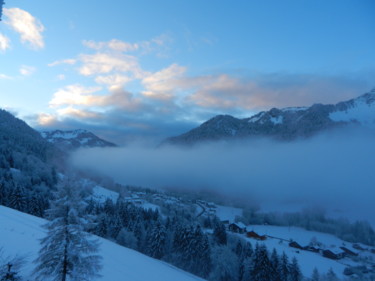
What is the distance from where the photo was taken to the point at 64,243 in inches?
443

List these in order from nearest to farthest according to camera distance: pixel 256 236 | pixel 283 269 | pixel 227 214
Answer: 1. pixel 283 269
2. pixel 256 236
3. pixel 227 214

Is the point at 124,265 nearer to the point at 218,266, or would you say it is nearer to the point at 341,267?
the point at 218,266

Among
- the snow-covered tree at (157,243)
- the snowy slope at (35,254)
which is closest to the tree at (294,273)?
the snow-covered tree at (157,243)

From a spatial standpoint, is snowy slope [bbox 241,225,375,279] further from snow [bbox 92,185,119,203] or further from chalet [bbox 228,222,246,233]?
snow [bbox 92,185,119,203]

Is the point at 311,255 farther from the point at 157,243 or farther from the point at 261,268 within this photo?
the point at 157,243

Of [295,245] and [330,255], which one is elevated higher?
[330,255]

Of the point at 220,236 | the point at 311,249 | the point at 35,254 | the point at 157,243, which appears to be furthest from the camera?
the point at 311,249

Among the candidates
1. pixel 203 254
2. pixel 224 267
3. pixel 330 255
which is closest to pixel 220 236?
pixel 203 254

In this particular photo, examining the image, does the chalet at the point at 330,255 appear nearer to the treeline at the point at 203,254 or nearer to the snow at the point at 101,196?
the treeline at the point at 203,254

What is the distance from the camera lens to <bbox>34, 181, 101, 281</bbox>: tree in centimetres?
1125

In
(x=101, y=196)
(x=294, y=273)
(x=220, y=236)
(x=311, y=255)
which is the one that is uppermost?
(x=101, y=196)

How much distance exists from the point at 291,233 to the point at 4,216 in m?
89.8

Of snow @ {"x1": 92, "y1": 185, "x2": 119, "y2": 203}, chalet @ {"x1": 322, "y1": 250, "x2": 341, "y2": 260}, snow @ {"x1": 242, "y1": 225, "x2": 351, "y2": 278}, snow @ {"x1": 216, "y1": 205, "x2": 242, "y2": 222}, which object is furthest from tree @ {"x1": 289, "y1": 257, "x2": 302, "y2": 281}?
snow @ {"x1": 92, "y1": 185, "x2": 119, "y2": 203}

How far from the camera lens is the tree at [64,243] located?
11250mm
